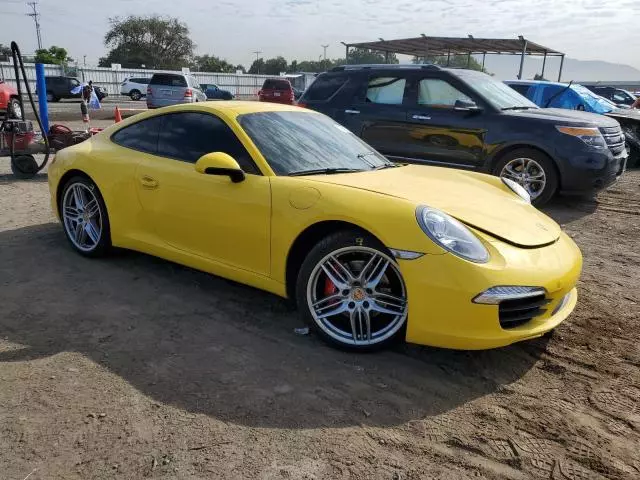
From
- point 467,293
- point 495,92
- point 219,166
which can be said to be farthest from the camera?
point 495,92

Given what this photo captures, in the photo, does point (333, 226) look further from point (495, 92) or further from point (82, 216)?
point (495, 92)

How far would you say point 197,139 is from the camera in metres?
3.98

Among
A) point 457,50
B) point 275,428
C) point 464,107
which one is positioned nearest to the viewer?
point 275,428

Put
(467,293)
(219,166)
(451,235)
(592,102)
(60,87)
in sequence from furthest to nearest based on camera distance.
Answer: (60,87) → (592,102) → (219,166) → (451,235) → (467,293)

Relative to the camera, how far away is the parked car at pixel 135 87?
123 ft

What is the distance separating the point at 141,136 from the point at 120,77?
4232 cm

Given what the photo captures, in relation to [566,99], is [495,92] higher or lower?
higher

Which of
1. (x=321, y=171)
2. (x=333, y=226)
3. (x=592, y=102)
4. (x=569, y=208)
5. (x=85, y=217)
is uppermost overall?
(x=592, y=102)

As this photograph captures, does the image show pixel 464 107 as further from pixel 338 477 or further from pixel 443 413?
pixel 338 477

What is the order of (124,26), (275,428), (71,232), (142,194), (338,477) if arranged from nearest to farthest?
1. (338,477)
2. (275,428)
3. (142,194)
4. (71,232)
5. (124,26)

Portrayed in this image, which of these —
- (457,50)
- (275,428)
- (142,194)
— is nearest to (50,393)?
(275,428)

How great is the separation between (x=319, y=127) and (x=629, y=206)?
5372 mm

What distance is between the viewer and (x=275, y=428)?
8.16 ft

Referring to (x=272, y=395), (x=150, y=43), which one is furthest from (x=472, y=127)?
(x=150, y=43)
